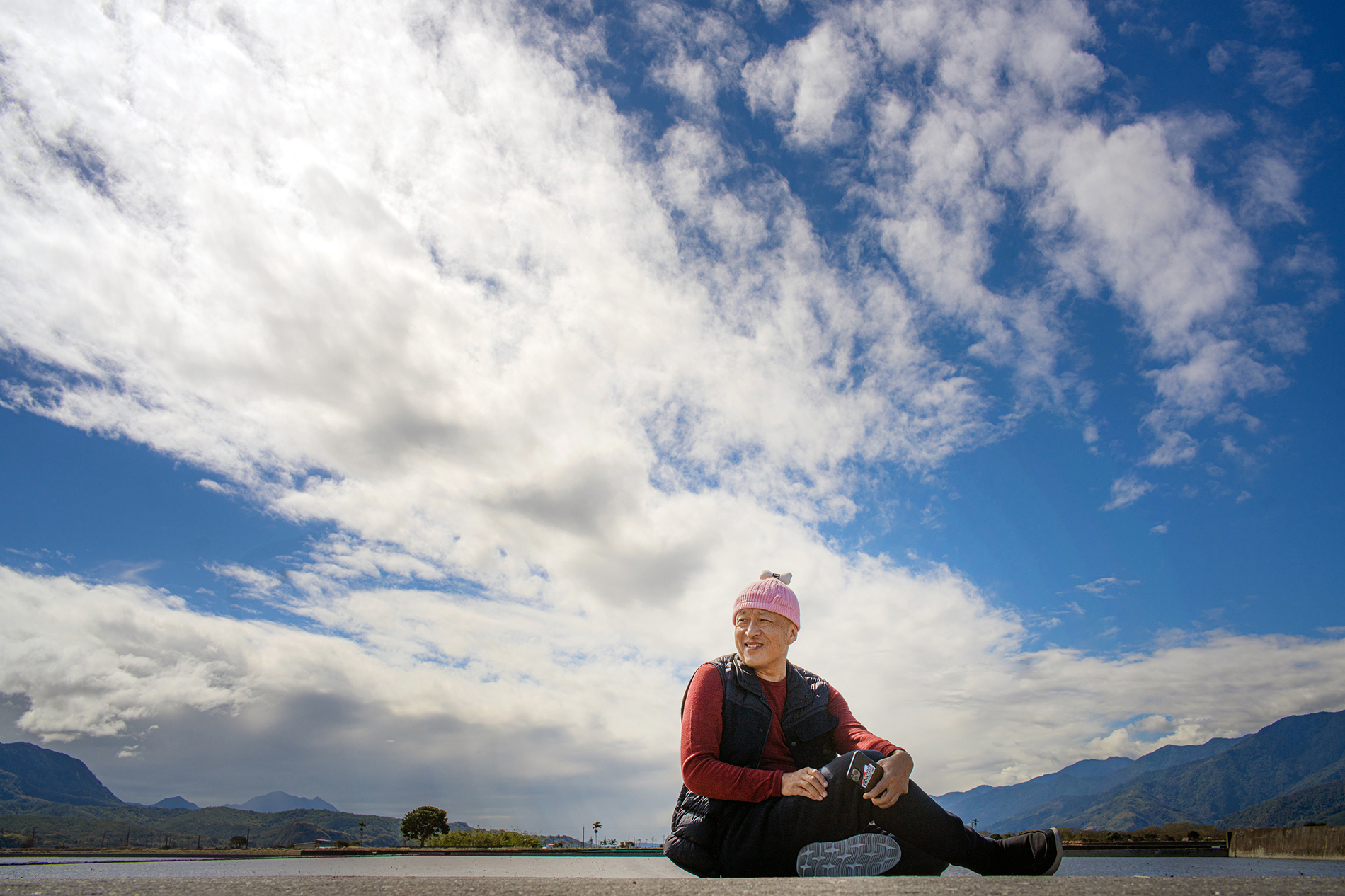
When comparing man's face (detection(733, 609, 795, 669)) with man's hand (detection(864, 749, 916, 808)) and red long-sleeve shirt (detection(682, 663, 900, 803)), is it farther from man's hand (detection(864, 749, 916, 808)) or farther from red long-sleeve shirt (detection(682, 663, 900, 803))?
man's hand (detection(864, 749, 916, 808))

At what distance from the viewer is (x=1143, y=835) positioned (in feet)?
209

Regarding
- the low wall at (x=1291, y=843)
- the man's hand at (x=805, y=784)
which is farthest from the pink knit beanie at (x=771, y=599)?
the low wall at (x=1291, y=843)

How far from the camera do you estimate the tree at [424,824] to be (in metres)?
76.1

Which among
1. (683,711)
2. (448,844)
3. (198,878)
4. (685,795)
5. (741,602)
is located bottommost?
(448,844)

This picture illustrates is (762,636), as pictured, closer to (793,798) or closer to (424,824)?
(793,798)

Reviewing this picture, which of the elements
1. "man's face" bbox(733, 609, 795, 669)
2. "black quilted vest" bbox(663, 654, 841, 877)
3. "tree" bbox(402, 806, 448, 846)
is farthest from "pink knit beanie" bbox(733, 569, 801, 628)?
"tree" bbox(402, 806, 448, 846)

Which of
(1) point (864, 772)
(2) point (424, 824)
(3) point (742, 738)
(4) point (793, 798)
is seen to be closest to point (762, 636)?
(3) point (742, 738)

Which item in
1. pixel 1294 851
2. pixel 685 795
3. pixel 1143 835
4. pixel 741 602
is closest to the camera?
pixel 685 795

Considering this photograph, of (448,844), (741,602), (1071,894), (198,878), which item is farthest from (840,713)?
(448,844)

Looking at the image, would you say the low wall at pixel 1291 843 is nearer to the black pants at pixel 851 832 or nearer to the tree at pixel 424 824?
the black pants at pixel 851 832

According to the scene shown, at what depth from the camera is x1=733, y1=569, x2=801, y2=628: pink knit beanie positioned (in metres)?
4.27

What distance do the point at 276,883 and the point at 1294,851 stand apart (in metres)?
26.8

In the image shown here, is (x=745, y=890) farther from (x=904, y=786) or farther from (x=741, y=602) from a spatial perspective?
(x=741, y=602)

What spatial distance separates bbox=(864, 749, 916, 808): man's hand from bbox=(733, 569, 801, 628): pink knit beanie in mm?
1285
